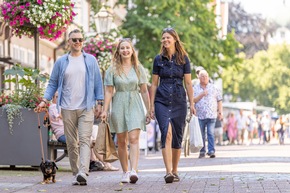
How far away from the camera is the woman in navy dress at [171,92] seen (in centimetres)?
1327

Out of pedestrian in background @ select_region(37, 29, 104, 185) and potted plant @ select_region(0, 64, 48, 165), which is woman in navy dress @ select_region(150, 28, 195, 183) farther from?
potted plant @ select_region(0, 64, 48, 165)

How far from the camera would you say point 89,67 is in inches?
514

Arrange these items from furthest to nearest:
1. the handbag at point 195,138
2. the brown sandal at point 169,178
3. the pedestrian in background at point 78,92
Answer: the handbag at point 195,138
the pedestrian in background at point 78,92
the brown sandal at point 169,178

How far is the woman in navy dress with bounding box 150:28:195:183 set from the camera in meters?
13.3

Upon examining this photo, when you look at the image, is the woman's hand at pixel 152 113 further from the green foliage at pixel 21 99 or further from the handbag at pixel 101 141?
the green foliage at pixel 21 99

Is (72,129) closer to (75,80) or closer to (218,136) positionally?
(75,80)

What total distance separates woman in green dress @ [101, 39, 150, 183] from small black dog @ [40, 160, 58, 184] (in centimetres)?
88

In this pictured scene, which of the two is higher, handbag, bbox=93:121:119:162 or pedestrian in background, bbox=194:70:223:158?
pedestrian in background, bbox=194:70:223:158

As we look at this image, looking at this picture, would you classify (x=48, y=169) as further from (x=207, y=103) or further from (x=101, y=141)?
(x=207, y=103)

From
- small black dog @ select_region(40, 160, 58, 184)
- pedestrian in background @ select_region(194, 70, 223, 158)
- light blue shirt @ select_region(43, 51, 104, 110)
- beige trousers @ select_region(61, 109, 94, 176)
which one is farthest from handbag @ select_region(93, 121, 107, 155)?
pedestrian in background @ select_region(194, 70, 223, 158)

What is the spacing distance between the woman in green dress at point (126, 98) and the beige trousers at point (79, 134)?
0.94 feet

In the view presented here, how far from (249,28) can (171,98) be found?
231 feet

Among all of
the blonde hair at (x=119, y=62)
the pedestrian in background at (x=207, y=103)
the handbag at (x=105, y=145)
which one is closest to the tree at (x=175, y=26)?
the pedestrian in background at (x=207, y=103)

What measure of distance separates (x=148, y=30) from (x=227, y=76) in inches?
2208
